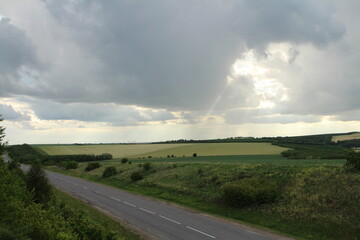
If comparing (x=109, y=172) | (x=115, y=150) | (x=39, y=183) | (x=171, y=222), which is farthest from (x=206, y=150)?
(x=39, y=183)

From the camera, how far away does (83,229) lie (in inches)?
580

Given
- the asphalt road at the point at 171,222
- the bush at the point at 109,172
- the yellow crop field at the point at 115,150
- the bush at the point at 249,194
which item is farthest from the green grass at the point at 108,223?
the yellow crop field at the point at 115,150

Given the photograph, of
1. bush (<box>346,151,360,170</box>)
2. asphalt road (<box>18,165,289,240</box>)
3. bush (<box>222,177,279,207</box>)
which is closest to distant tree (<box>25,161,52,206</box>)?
asphalt road (<box>18,165,289,240</box>)

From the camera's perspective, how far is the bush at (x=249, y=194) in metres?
27.5

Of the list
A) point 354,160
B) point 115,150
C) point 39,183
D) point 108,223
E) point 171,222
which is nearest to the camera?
point 108,223

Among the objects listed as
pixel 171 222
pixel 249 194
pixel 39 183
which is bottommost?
pixel 171 222

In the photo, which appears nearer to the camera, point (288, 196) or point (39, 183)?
point (39, 183)

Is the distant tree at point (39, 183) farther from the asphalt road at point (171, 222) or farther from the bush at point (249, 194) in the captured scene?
the bush at point (249, 194)

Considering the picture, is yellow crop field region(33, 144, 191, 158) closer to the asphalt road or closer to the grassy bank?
the grassy bank

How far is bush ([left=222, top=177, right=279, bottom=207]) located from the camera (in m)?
27.5

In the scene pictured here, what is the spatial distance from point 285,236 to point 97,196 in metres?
24.3

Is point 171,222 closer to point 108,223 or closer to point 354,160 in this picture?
point 108,223

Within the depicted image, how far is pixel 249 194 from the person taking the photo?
27516 millimetres

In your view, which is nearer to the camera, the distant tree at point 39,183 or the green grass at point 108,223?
the green grass at point 108,223
